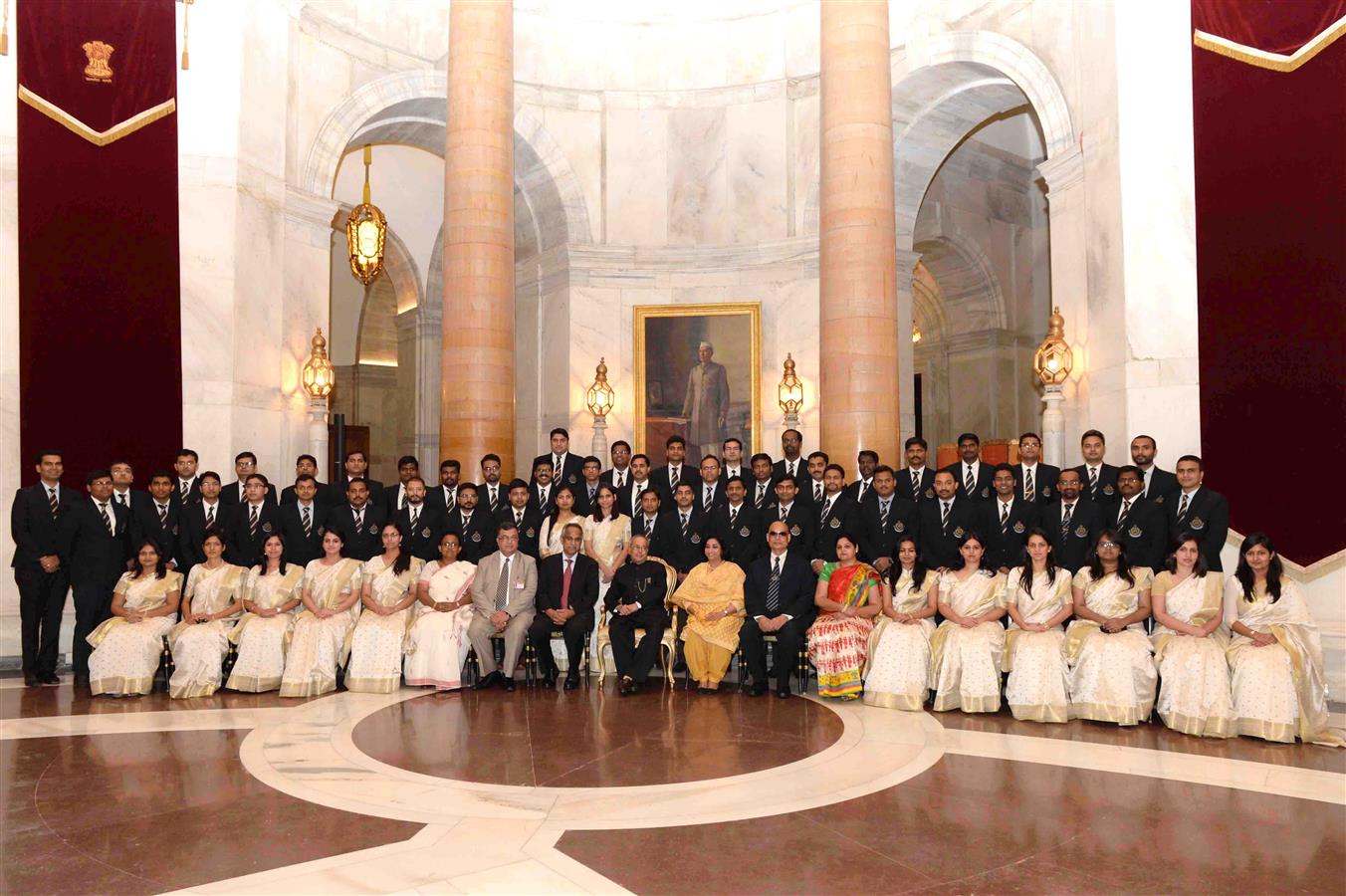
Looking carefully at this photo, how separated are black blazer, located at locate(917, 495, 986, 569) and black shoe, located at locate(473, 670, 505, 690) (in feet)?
12.0

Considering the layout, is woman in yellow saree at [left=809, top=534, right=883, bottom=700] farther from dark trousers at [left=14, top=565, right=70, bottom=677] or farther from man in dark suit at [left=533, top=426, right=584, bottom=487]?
dark trousers at [left=14, top=565, right=70, bottom=677]

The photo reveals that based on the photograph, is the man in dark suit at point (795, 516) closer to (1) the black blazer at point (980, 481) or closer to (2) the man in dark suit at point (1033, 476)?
(1) the black blazer at point (980, 481)

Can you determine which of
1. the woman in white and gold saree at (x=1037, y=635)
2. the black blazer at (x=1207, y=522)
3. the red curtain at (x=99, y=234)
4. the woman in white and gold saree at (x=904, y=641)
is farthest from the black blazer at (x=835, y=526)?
the red curtain at (x=99, y=234)

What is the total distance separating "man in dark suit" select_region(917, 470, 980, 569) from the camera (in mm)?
9117

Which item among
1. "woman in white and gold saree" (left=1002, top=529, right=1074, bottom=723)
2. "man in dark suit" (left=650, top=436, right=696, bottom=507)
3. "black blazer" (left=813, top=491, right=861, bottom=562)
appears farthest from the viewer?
"man in dark suit" (left=650, top=436, right=696, bottom=507)

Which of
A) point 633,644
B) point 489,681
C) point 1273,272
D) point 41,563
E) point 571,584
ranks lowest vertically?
point 489,681

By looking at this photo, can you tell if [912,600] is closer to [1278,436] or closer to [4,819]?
[1278,436]

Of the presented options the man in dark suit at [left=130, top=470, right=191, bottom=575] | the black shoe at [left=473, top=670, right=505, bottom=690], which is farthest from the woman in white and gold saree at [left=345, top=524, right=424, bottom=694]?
the man in dark suit at [left=130, top=470, right=191, bottom=575]

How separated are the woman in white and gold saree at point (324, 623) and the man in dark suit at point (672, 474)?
2.98 m

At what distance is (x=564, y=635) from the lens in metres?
9.13

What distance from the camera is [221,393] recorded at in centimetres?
1203

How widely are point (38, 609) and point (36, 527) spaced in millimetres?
720

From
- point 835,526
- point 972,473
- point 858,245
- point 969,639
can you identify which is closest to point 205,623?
point 835,526

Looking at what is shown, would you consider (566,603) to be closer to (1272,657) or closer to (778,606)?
(778,606)
